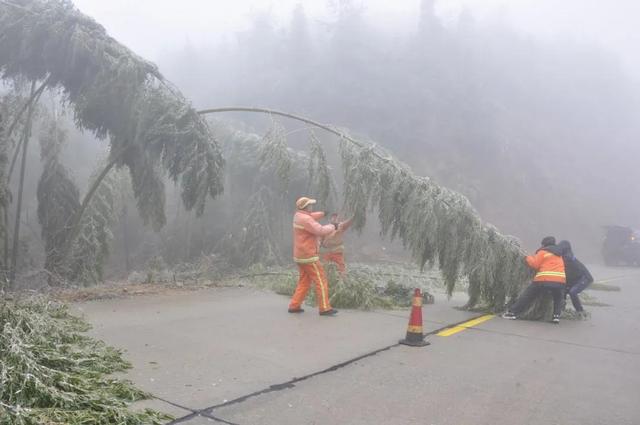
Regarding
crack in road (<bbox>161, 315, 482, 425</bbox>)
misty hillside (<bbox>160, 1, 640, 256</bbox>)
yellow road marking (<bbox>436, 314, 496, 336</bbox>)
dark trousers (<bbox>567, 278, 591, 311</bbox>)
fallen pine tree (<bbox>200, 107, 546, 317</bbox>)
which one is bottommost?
crack in road (<bbox>161, 315, 482, 425</bbox>)

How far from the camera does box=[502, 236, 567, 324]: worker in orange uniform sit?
8695 mm

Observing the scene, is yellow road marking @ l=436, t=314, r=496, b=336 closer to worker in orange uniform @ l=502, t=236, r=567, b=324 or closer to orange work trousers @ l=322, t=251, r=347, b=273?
worker in orange uniform @ l=502, t=236, r=567, b=324

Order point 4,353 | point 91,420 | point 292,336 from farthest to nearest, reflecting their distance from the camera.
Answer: point 292,336 → point 4,353 → point 91,420

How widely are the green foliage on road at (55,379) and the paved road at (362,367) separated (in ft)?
1.04

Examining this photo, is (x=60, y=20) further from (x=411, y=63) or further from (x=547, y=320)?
(x=411, y=63)

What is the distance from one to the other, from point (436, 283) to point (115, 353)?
31.1 feet

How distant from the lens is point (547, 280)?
870 cm

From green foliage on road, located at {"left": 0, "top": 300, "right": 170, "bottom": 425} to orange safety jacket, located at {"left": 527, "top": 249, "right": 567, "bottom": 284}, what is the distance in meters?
6.08

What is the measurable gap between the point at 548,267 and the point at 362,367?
4.33 metres

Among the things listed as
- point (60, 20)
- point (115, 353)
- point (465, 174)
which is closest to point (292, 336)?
point (115, 353)

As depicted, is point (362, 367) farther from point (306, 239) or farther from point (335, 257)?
point (335, 257)

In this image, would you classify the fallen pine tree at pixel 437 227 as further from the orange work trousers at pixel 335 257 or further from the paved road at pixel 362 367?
the orange work trousers at pixel 335 257

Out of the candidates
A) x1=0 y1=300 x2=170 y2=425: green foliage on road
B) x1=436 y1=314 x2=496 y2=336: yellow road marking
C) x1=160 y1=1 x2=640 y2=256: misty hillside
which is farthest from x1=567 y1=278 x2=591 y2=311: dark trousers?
x1=160 y1=1 x2=640 y2=256: misty hillside

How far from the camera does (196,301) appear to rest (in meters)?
9.05
